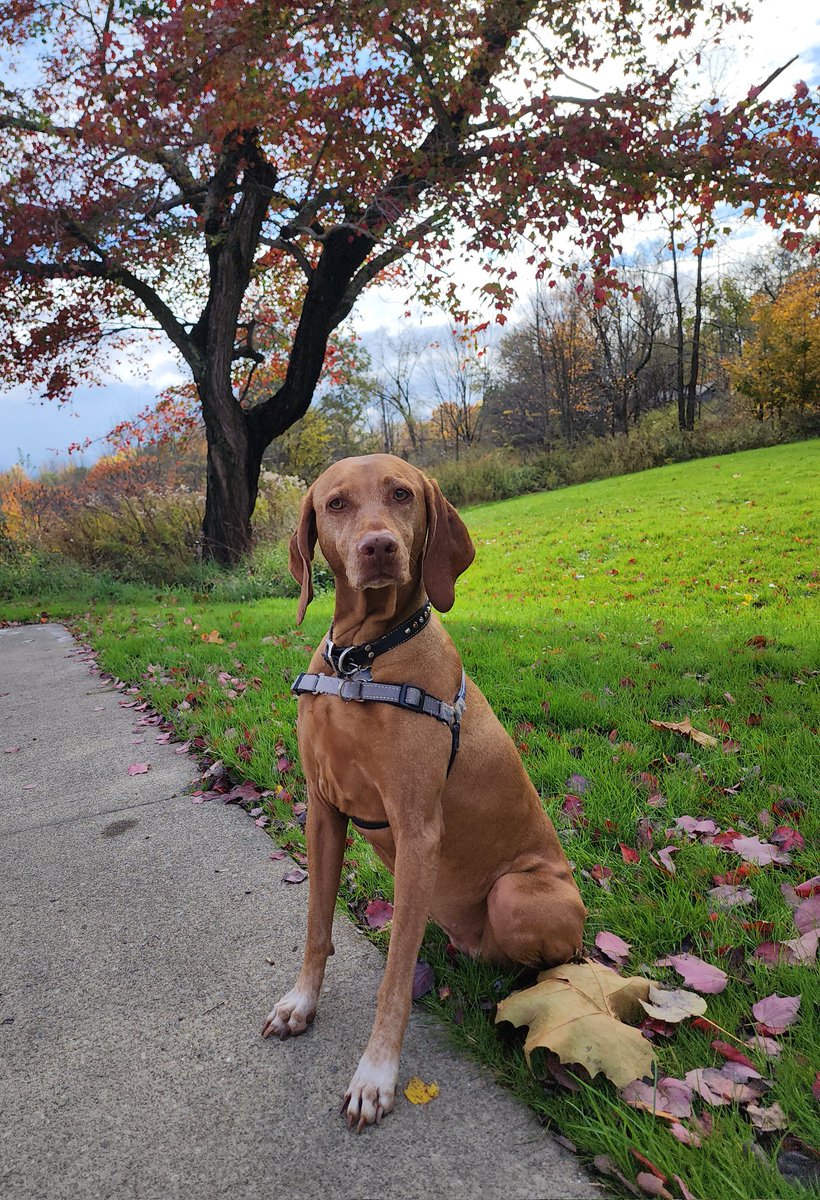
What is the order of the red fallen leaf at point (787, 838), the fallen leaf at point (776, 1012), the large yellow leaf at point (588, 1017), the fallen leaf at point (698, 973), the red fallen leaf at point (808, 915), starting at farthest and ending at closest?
the red fallen leaf at point (787, 838) → the red fallen leaf at point (808, 915) → the fallen leaf at point (698, 973) → the fallen leaf at point (776, 1012) → the large yellow leaf at point (588, 1017)

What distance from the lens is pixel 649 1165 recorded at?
4.77 feet

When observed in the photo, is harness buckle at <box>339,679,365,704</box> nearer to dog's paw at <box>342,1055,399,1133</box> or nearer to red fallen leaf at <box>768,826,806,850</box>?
dog's paw at <box>342,1055,399,1133</box>

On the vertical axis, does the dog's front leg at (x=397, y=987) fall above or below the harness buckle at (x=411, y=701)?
below

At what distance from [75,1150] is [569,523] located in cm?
1440

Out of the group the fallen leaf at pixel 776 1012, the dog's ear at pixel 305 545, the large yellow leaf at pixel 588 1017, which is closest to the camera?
the large yellow leaf at pixel 588 1017

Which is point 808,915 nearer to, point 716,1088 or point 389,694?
point 716,1088

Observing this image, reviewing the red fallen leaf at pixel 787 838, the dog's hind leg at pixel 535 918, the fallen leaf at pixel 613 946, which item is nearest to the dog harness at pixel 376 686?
the dog's hind leg at pixel 535 918

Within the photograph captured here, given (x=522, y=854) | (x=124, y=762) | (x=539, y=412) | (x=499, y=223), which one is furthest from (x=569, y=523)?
(x=539, y=412)

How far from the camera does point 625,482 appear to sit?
21.0 metres

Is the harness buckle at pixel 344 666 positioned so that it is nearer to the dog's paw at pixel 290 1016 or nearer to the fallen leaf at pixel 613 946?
the dog's paw at pixel 290 1016

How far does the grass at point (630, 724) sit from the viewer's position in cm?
172

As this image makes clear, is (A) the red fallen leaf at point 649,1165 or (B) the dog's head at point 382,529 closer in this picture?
(A) the red fallen leaf at point 649,1165

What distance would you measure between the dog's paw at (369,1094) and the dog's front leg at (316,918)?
34 centimetres

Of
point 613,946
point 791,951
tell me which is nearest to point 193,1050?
point 613,946
